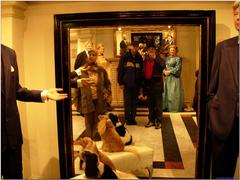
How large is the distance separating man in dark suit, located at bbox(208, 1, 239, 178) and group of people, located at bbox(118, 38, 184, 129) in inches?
8.3

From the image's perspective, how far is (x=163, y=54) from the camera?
4.75ft

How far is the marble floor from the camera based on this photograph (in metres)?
1.48

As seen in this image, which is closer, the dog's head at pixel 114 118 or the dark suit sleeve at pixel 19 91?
the dark suit sleeve at pixel 19 91

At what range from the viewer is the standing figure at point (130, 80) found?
57.9 inches

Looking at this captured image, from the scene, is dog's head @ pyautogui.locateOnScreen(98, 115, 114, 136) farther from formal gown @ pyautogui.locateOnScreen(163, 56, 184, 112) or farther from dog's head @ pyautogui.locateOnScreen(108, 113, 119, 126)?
formal gown @ pyautogui.locateOnScreen(163, 56, 184, 112)

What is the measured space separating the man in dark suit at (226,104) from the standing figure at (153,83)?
272 mm

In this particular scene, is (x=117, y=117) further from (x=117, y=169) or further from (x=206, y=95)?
(x=206, y=95)

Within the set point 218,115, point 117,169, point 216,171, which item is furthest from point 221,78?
point 117,169

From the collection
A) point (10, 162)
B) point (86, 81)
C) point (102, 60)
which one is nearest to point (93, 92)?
point (86, 81)

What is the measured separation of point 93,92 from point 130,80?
0.67 ft

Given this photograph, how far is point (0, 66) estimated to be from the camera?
1280 mm

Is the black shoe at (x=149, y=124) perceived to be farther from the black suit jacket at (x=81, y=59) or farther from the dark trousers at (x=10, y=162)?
the dark trousers at (x=10, y=162)

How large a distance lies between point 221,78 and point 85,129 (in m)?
0.74

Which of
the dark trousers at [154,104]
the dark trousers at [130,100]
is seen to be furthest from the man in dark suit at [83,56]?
the dark trousers at [154,104]
